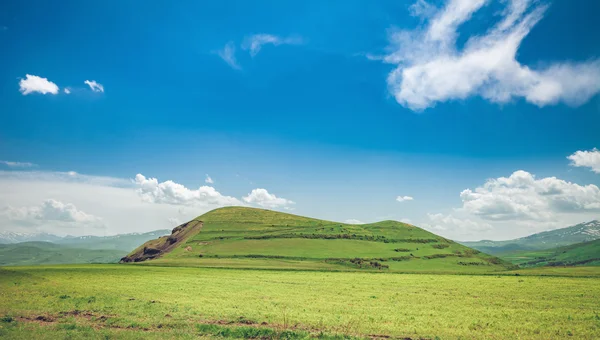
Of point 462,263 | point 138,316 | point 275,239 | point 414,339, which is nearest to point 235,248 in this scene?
point 275,239

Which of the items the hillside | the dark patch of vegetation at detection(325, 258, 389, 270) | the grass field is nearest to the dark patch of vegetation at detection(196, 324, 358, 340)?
the grass field

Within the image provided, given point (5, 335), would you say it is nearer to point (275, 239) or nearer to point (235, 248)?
point (235, 248)

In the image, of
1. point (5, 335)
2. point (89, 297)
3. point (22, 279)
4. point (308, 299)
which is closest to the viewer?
point (5, 335)

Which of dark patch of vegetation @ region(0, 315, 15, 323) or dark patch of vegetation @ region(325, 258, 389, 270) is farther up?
dark patch of vegetation @ region(0, 315, 15, 323)

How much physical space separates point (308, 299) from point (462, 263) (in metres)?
146

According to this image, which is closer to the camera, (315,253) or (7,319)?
(7,319)

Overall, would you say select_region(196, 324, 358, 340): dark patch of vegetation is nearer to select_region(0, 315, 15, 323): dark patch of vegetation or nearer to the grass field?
the grass field

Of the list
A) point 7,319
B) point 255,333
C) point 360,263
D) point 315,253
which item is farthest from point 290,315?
point 315,253

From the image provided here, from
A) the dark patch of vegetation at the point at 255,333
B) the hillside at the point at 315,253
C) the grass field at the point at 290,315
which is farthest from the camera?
the hillside at the point at 315,253

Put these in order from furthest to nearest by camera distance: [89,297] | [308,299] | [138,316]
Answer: [308,299] < [89,297] < [138,316]

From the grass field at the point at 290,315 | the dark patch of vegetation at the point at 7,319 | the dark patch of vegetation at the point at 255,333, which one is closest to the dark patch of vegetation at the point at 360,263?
the grass field at the point at 290,315

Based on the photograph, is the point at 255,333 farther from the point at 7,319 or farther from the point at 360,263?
the point at 360,263

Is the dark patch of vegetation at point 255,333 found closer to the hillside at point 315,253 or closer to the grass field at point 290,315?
the grass field at point 290,315

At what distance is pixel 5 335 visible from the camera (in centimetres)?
2459
